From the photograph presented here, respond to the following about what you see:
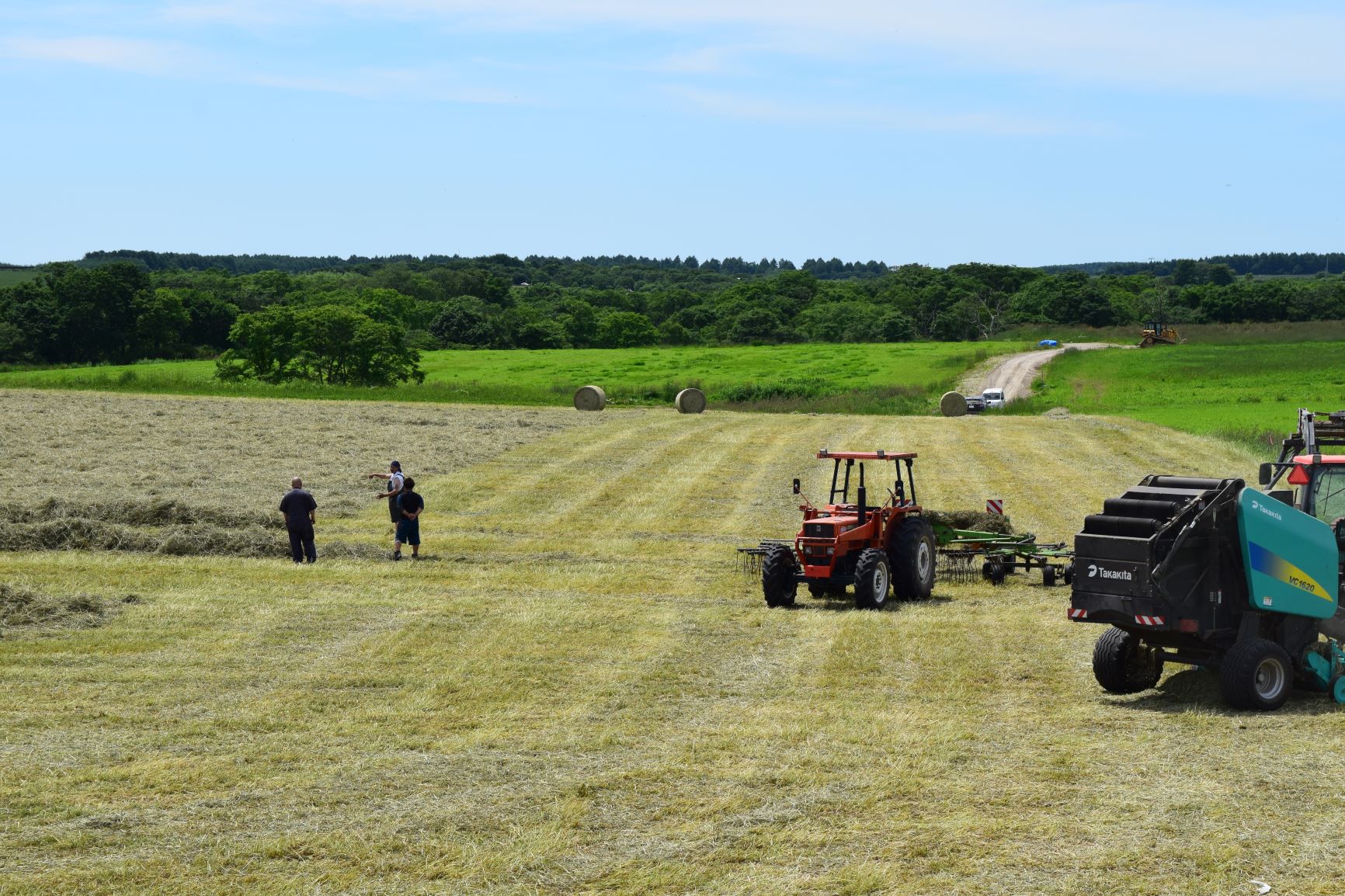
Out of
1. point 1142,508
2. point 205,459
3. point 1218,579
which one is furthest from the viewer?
point 205,459

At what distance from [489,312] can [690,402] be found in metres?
67.9

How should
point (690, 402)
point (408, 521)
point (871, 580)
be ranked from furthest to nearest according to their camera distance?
point (690, 402) < point (408, 521) < point (871, 580)

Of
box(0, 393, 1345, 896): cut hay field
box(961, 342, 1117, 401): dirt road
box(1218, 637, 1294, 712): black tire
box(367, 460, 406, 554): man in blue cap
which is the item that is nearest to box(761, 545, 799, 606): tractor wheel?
box(0, 393, 1345, 896): cut hay field

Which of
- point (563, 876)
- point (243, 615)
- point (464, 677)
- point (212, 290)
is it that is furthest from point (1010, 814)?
point (212, 290)

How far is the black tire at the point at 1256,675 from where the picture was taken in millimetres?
12875

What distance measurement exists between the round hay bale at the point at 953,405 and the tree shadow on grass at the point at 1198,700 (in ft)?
131

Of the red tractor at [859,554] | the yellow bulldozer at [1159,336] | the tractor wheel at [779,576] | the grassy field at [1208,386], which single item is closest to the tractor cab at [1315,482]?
the red tractor at [859,554]

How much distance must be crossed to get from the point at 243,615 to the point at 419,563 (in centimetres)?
490

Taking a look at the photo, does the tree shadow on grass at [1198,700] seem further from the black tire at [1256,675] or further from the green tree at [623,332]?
the green tree at [623,332]

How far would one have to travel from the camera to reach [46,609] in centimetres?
1775

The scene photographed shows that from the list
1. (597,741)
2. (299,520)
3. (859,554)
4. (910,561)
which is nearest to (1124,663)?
(597,741)

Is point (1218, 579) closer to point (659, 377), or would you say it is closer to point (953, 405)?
point (953, 405)

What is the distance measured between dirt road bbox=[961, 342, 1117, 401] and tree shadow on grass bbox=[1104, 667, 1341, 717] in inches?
1956

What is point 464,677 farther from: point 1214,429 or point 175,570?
point 1214,429
